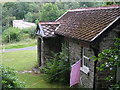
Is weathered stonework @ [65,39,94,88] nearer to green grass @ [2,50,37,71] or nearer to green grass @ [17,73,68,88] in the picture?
green grass @ [17,73,68,88]

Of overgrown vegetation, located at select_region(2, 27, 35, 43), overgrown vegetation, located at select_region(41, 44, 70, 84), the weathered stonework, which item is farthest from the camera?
overgrown vegetation, located at select_region(41, 44, 70, 84)

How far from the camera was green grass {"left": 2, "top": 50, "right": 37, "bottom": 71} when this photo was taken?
32.0 ft

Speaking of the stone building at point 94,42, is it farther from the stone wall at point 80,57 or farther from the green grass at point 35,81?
the green grass at point 35,81

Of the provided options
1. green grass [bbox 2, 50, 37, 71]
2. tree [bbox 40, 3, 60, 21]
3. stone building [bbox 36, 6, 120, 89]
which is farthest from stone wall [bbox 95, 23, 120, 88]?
tree [bbox 40, 3, 60, 21]

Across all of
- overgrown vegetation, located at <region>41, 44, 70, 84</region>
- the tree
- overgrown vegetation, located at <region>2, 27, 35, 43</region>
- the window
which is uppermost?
the tree

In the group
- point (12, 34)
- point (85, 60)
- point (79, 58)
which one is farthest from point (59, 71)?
point (12, 34)

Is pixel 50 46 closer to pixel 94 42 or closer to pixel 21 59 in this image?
pixel 94 42

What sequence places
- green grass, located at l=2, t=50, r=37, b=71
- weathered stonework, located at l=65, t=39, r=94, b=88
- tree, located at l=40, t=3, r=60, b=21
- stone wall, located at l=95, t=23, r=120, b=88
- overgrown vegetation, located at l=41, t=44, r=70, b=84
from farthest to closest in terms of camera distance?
tree, located at l=40, t=3, r=60, b=21 < green grass, located at l=2, t=50, r=37, b=71 < overgrown vegetation, located at l=41, t=44, r=70, b=84 < weathered stonework, located at l=65, t=39, r=94, b=88 < stone wall, located at l=95, t=23, r=120, b=88

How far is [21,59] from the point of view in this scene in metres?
11.4

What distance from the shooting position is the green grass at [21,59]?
976cm

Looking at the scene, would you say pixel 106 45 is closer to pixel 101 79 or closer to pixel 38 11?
pixel 101 79

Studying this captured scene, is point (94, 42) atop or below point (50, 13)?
below

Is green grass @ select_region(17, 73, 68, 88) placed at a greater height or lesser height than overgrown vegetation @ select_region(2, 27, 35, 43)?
lesser

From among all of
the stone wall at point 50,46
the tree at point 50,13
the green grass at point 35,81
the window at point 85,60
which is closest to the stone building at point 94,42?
the window at point 85,60
